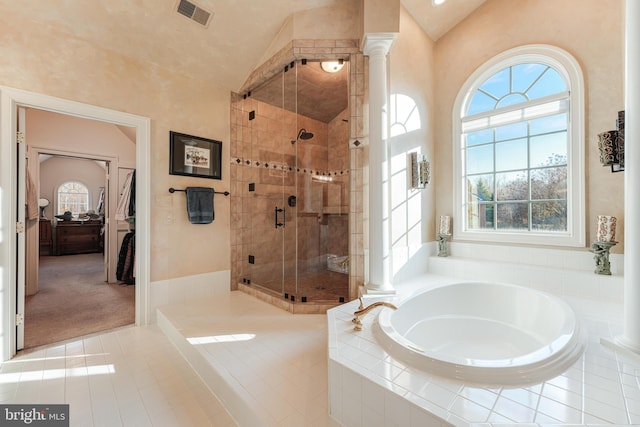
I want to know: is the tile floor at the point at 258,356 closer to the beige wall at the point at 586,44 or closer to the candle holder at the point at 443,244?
the candle holder at the point at 443,244

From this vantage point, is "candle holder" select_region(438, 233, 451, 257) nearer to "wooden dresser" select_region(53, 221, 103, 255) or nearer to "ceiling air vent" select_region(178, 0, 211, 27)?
"ceiling air vent" select_region(178, 0, 211, 27)

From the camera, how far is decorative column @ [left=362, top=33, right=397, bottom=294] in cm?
236

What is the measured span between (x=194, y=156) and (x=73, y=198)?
7.62m

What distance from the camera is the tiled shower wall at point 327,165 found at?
254 centimetres

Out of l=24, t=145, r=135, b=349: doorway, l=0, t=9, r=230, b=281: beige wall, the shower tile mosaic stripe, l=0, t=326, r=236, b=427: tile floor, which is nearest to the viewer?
l=0, t=326, r=236, b=427: tile floor

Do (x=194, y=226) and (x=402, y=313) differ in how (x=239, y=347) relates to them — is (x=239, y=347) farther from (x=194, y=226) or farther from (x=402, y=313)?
(x=194, y=226)

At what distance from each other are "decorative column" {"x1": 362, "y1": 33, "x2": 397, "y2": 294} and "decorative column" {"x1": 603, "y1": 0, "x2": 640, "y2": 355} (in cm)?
139

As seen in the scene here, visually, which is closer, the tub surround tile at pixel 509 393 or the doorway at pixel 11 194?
the tub surround tile at pixel 509 393

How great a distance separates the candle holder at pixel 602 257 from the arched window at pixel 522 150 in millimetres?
176

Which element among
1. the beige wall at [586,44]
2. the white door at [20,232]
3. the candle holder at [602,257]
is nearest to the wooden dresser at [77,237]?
the white door at [20,232]

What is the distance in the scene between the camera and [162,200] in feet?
9.16

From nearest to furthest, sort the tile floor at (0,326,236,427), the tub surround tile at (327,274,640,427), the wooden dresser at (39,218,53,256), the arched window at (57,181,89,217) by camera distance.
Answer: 1. the tub surround tile at (327,274,640,427)
2. the tile floor at (0,326,236,427)
3. the wooden dresser at (39,218,53,256)
4. the arched window at (57,181,89,217)

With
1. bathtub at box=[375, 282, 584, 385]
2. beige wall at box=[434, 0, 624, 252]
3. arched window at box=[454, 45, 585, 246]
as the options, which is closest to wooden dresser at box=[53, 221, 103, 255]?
bathtub at box=[375, 282, 584, 385]

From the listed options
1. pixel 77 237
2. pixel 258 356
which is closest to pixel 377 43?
pixel 258 356
